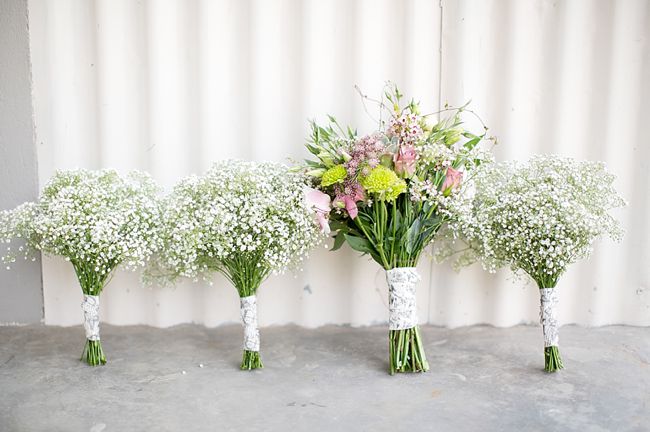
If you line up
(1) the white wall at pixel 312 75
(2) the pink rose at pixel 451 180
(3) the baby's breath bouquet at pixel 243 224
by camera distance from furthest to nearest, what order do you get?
(1) the white wall at pixel 312 75 → (2) the pink rose at pixel 451 180 → (3) the baby's breath bouquet at pixel 243 224

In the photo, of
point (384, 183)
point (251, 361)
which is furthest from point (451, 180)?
point (251, 361)

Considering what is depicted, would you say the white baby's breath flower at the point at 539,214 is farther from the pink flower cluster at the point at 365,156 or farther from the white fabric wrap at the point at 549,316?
the pink flower cluster at the point at 365,156

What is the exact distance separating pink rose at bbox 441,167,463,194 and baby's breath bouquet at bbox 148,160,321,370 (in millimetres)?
656

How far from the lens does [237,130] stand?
12.2 feet

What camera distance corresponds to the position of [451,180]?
3148 millimetres

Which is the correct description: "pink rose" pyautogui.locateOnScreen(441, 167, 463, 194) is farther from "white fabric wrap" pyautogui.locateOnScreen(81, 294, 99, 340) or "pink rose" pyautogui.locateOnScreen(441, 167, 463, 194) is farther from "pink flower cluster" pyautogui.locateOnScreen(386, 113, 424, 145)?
"white fabric wrap" pyautogui.locateOnScreen(81, 294, 99, 340)

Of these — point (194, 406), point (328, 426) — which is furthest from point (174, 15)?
point (328, 426)

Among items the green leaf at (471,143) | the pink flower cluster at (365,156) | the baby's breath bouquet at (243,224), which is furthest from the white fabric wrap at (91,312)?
the green leaf at (471,143)

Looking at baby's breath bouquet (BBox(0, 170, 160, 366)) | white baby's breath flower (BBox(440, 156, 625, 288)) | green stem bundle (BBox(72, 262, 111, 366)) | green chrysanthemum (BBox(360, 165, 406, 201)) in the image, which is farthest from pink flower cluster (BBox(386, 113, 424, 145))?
green stem bundle (BBox(72, 262, 111, 366))

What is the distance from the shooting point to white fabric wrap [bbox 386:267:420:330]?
320 cm

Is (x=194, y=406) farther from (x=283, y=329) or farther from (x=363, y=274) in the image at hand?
(x=363, y=274)

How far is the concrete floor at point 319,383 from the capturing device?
8.97 ft

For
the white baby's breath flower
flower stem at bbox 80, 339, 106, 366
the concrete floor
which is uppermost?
the white baby's breath flower

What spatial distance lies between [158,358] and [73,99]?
1517 millimetres
